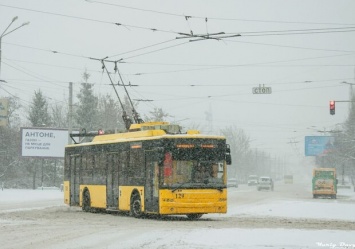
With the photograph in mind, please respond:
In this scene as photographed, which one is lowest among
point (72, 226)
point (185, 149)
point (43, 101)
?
point (72, 226)

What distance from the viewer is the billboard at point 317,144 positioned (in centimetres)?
10162

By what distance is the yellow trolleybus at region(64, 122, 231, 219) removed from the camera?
25078 millimetres

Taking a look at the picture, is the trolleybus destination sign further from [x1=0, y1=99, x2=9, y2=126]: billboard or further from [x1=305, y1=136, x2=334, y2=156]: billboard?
[x1=305, y1=136, x2=334, y2=156]: billboard

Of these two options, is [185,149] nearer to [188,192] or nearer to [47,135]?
[188,192]

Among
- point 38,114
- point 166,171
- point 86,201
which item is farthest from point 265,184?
point 166,171

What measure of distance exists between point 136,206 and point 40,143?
145 feet

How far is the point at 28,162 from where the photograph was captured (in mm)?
85750

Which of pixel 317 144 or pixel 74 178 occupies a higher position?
pixel 317 144

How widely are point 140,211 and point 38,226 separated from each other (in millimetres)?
5827

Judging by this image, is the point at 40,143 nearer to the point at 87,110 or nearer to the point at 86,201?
the point at 87,110

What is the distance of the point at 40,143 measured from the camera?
6975 centimetres

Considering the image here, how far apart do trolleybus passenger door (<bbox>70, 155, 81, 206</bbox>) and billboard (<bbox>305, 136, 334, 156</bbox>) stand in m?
71.6

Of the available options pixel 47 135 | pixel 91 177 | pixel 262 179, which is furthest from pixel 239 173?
pixel 91 177

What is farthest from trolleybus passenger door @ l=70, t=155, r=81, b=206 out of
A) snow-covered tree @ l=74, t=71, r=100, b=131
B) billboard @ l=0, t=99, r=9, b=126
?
snow-covered tree @ l=74, t=71, r=100, b=131
